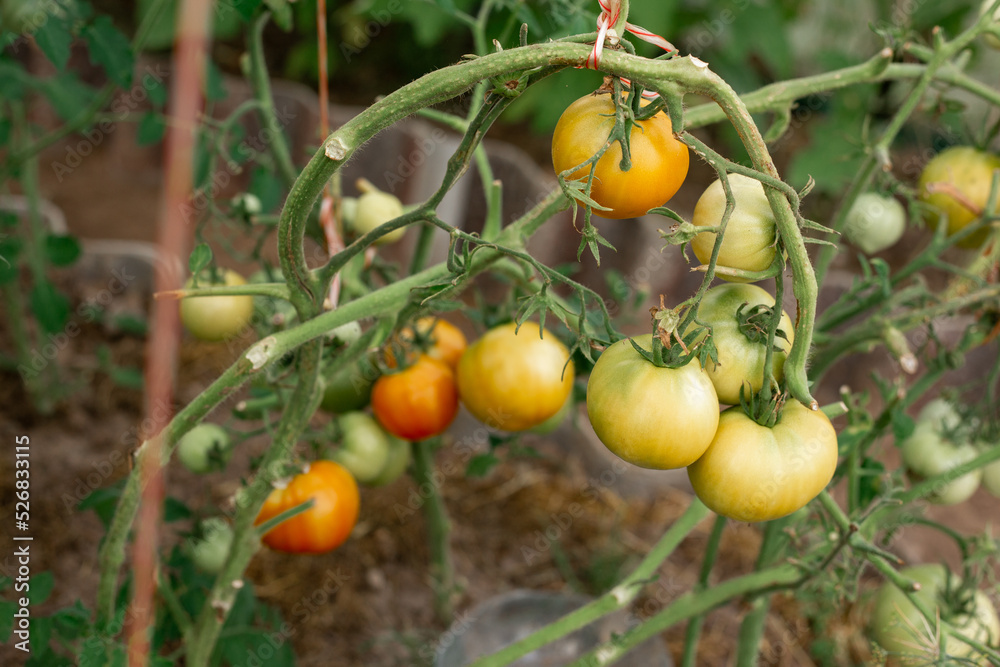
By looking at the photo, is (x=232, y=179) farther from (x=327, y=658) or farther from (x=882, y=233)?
(x=882, y=233)

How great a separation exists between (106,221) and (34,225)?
3.36 feet

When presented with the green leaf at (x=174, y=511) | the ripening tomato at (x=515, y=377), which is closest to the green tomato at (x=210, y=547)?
the green leaf at (x=174, y=511)

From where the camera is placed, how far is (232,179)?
3.00m

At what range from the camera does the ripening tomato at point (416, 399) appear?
3.15 ft

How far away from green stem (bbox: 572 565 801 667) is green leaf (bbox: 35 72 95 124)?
1283mm

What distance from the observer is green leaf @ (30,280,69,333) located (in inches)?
56.6

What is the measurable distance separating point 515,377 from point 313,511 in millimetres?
293

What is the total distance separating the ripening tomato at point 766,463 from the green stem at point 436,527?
2.34 ft

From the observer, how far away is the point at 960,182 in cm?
96

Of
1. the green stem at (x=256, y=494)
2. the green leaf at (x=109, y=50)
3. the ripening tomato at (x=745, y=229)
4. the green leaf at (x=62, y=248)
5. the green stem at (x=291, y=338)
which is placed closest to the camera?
the ripening tomato at (x=745, y=229)

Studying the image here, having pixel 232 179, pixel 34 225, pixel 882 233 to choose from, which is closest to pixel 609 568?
pixel 882 233

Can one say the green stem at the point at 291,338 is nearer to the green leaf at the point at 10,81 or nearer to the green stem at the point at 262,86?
the green stem at the point at 262,86

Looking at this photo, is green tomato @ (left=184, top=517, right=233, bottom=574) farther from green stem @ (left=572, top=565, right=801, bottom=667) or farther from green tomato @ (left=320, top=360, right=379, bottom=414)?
green stem @ (left=572, top=565, right=801, bottom=667)

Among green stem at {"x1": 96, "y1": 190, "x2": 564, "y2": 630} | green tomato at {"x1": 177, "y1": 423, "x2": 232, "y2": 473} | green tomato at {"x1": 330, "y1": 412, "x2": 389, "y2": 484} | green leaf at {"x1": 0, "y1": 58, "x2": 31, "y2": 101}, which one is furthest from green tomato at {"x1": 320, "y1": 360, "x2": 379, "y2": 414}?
green leaf at {"x1": 0, "y1": 58, "x2": 31, "y2": 101}
